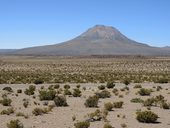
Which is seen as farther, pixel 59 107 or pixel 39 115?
pixel 59 107

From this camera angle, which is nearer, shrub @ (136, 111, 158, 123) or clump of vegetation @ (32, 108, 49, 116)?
shrub @ (136, 111, 158, 123)

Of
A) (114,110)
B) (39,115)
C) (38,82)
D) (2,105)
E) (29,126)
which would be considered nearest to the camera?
(29,126)

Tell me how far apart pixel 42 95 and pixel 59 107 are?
4109 millimetres

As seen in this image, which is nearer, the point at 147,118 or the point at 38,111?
the point at 147,118

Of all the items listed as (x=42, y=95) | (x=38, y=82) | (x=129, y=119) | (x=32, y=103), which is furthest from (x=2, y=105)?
(x=38, y=82)

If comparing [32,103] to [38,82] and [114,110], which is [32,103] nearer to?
[114,110]

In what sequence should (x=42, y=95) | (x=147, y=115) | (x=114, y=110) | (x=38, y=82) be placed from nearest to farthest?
1. (x=147, y=115)
2. (x=114, y=110)
3. (x=42, y=95)
4. (x=38, y=82)

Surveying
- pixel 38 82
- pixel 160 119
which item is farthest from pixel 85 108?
pixel 38 82

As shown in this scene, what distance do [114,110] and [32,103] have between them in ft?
19.9

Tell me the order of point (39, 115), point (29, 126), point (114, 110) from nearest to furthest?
point (29, 126) → point (39, 115) → point (114, 110)

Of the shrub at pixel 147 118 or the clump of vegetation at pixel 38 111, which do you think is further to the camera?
the clump of vegetation at pixel 38 111

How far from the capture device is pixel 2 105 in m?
24.5

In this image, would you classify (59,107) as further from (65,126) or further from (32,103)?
(65,126)

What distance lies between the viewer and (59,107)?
78.9 feet
